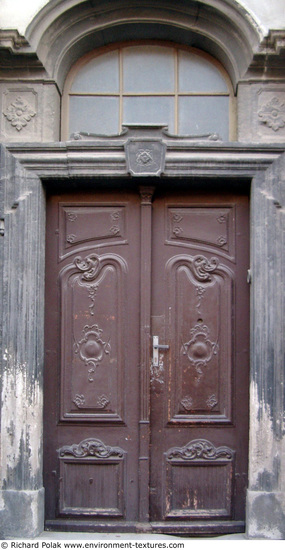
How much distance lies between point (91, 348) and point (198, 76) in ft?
7.90

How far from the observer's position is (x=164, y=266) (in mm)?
4461

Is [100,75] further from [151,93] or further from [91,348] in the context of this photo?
[91,348]

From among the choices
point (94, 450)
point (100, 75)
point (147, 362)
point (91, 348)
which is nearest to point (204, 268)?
point (147, 362)

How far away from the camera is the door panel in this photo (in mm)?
4355

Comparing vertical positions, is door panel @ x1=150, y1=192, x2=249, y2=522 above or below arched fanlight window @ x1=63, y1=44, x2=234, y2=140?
below

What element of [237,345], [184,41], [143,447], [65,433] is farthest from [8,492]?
[184,41]

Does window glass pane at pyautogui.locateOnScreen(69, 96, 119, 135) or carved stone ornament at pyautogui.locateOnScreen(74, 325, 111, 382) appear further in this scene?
window glass pane at pyautogui.locateOnScreen(69, 96, 119, 135)

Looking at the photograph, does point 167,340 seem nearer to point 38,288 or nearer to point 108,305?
point 108,305

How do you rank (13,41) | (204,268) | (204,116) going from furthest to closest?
1. (204,116)
2. (204,268)
3. (13,41)

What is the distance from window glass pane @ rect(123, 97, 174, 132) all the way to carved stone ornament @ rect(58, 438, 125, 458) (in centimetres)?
260

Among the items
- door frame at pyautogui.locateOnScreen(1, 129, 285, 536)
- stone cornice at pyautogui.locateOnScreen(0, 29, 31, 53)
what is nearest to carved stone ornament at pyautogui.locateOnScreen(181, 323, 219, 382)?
door frame at pyautogui.locateOnScreen(1, 129, 285, 536)

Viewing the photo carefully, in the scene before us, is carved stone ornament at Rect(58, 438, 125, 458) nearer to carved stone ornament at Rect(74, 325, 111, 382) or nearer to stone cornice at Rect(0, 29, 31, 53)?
carved stone ornament at Rect(74, 325, 111, 382)

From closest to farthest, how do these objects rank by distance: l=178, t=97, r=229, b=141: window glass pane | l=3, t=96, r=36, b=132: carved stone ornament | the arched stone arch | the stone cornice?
the stone cornice → the arched stone arch → l=3, t=96, r=36, b=132: carved stone ornament → l=178, t=97, r=229, b=141: window glass pane

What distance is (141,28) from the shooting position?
4566 millimetres
